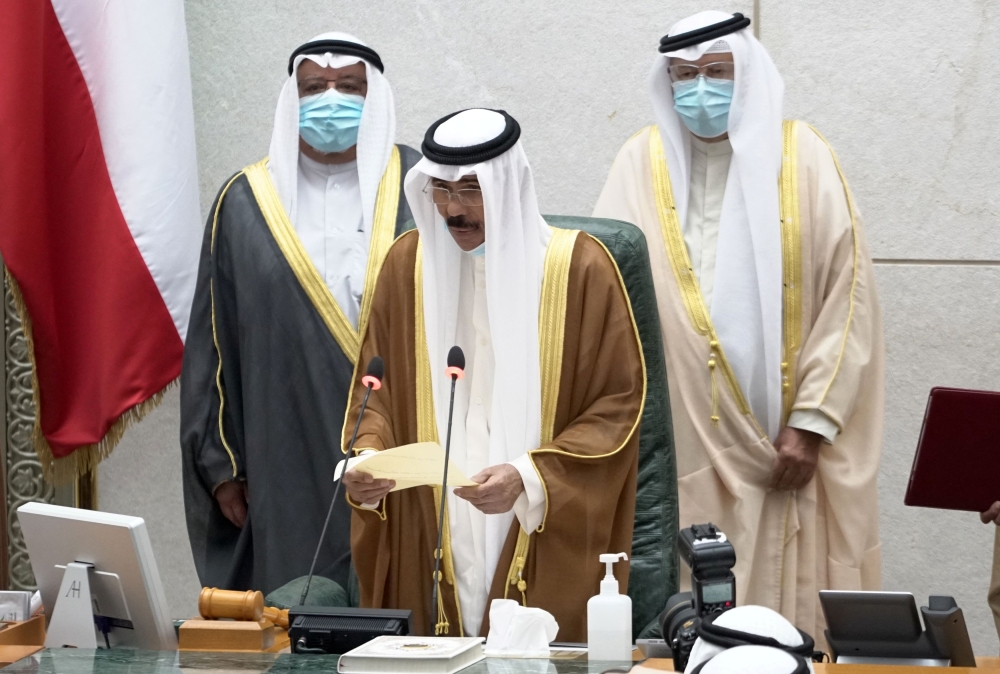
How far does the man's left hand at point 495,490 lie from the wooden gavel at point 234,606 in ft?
1.52

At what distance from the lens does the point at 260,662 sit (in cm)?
257

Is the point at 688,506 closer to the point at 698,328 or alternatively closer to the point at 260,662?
the point at 698,328

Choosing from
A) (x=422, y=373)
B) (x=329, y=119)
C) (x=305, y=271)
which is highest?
(x=329, y=119)

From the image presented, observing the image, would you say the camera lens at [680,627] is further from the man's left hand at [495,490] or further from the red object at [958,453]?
the red object at [958,453]

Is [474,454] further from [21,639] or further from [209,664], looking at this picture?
[21,639]

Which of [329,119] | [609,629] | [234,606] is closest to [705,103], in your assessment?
[329,119]

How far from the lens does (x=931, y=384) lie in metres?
5.39

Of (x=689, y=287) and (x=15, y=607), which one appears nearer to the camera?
(x=15, y=607)

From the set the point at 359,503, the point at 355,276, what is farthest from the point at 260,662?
the point at 355,276

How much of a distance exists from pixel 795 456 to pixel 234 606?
1.90 metres

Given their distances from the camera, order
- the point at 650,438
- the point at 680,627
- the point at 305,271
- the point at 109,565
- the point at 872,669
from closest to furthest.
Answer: the point at 680,627 → the point at 872,669 → the point at 109,565 → the point at 650,438 → the point at 305,271

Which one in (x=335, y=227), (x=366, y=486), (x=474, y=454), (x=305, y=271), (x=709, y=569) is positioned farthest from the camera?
(x=335, y=227)

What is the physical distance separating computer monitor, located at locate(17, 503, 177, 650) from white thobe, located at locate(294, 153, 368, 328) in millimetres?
1561

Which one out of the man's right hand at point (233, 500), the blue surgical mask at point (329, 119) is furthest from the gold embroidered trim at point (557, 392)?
the man's right hand at point (233, 500)
